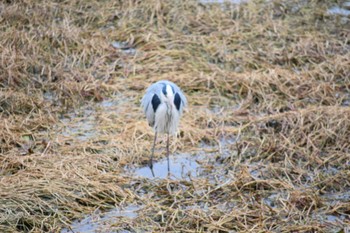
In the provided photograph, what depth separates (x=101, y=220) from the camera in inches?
209

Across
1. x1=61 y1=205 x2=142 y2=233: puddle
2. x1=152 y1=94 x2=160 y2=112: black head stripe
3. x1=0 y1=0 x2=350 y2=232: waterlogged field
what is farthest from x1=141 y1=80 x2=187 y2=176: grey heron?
x1=61 y1=205 x2=142 y2=233: puddle

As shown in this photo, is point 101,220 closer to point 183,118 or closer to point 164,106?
point 164,106

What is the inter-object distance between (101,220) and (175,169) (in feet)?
3.31

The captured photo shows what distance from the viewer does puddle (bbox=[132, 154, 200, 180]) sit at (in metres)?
6.02

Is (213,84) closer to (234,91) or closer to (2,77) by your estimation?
(234,91)

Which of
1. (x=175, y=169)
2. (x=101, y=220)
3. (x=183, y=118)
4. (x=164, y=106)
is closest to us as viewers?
(x=101, y=220)

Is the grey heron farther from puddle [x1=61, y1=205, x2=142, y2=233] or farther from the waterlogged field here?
puddle [x1=61, y1=205, x2=142, y2=233]

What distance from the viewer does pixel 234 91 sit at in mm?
7328

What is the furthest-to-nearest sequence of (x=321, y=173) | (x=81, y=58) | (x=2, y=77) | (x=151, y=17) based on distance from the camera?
(x=151, y=17) → (x=81, y=58) → (x=2, y=77) → (x=321, y=173)

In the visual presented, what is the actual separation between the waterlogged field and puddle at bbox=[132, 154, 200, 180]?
0.05 ft

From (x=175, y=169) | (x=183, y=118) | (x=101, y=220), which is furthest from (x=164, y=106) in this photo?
(x=101, y=220)

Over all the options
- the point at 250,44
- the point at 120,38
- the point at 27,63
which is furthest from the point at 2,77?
the point at 250,44

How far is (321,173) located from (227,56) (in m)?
2.28

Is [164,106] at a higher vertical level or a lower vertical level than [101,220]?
higher
